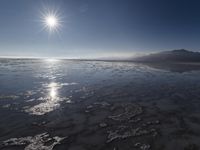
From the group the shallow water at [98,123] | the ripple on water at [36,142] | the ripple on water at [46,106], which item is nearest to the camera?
the ripple on water at [36,142]

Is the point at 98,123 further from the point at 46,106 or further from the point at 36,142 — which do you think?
the point at 46,106

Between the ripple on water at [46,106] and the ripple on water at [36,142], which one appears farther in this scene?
the ripple on water at [46,106]

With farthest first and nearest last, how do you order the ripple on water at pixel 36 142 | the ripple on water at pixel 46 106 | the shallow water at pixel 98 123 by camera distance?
the ripple on water at pixel 46 106 < the shallow water at pixel 98 123 < the ripple on water at pixel 36 142

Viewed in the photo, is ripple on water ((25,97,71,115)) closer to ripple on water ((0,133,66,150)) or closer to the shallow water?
the shallow water

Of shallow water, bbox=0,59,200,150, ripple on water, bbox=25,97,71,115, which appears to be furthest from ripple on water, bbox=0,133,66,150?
ripple on water, bbox=25,97,71,115

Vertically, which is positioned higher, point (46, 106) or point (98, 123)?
point (46, 106)

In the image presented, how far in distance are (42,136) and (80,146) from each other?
1.75m

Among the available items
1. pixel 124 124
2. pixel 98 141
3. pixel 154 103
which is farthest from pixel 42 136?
pixel 154 103

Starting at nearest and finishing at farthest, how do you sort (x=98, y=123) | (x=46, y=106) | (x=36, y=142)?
1. (x=36, y=142)
2. (x=98, y=123)
3. (x=46, y=106)

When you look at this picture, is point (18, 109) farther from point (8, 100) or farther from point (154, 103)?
point (154, 103)

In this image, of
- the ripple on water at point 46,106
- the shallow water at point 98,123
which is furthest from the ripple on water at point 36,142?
the ripple on water at point 46,106

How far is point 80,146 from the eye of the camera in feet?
19.1

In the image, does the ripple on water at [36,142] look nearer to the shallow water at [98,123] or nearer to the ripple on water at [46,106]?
the shallow water at [98,123]

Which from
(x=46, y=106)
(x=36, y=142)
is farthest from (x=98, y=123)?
(x=46, y=106)
